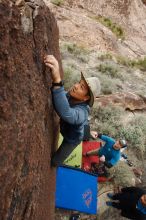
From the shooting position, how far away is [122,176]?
25.1 feet

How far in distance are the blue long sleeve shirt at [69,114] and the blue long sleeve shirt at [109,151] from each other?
2.87 metres

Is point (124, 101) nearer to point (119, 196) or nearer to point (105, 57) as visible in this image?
point (119, 196)

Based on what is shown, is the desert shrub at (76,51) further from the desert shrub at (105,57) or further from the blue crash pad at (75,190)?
the blue crash pad at (75,190)

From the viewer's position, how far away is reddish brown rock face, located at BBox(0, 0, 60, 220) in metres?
2.63

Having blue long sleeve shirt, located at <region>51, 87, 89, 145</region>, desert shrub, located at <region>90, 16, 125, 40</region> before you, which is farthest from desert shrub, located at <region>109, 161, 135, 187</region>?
desert shrub, located at <region>90, 16, 125, 40</region>

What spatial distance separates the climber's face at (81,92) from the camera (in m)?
3.67

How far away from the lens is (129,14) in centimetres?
2162

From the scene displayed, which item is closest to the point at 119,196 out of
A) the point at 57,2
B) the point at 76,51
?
the point at 76,51

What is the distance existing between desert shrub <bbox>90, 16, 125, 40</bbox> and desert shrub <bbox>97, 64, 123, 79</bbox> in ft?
20.5

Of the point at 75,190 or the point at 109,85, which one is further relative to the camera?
the point at 109,85

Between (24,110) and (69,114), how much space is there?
26.7 inches

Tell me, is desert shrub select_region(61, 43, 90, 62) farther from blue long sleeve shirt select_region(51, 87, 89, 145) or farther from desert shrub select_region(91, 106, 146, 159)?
blue long sleeve shirt select_region(51, 87, 89, 145)

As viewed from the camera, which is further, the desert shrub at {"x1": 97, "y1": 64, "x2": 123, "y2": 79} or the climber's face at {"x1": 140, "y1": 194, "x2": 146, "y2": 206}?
the desert shrub at {"x1": 97, "y1": 64, "x2": 123, "y2": 79}

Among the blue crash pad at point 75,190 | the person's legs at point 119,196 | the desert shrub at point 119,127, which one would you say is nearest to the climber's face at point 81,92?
the blue crash pad at point 75,190
